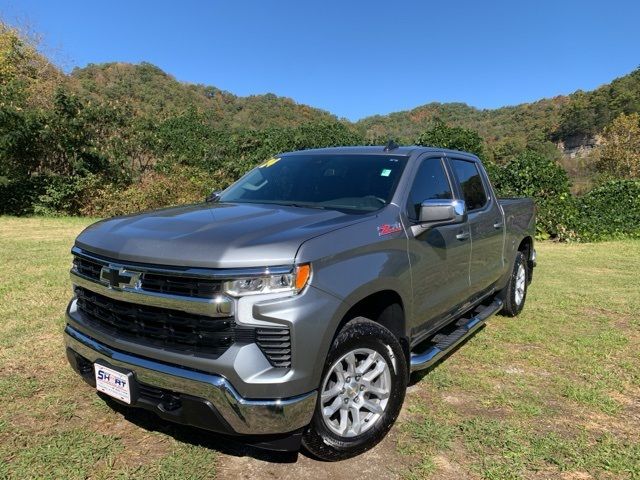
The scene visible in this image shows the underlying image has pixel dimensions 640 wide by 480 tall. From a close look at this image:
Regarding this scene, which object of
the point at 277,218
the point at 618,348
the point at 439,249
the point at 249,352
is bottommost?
the point at 618,348

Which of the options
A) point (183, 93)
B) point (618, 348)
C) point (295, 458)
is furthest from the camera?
point (183, 93)

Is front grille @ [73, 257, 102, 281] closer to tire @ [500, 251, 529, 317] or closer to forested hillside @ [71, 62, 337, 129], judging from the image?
tire @ [500, 251, 529, 317]

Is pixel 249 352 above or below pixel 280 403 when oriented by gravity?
above

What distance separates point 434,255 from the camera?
11.8ft

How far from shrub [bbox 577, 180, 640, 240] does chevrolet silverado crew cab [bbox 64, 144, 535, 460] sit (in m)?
11.7

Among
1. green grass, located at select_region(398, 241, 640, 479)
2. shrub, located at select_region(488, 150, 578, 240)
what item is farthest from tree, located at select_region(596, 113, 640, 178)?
green grass, located at select_region(398, 241, 640, 479)

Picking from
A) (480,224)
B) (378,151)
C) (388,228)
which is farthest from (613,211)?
(388,228)

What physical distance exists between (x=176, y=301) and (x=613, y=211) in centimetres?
1446

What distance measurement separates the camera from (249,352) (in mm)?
2408

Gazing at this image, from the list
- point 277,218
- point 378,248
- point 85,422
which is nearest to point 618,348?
point 378,248

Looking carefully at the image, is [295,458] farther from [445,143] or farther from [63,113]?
[63,113]

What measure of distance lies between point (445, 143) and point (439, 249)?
1233cm

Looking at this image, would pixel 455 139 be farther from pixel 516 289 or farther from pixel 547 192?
pixel 516 289

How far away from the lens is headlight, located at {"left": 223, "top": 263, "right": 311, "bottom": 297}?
2432mm
